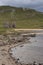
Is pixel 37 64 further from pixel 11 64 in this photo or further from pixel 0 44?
pixel 0 44

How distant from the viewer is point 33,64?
32.9 metres

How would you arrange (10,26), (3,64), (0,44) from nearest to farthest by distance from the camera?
(3,64) → (0,44) → (10,26)

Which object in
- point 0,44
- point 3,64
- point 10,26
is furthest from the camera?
point 10,26

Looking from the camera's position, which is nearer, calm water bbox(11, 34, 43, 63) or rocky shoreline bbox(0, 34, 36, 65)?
rocky shoreline bbox(0, 34, 36, 65)

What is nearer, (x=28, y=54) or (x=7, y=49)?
(x=28, y=54)

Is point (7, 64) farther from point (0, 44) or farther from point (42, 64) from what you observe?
point (0, 44)

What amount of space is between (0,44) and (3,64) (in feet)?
88.3

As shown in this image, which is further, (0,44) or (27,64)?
(0,44)

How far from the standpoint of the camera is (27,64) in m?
Result: 33.3

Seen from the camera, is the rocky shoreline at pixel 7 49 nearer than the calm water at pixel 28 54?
Yes

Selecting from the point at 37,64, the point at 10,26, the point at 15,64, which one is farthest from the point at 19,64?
the point at 10,26

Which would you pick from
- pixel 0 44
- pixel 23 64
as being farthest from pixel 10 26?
pixel 23 64

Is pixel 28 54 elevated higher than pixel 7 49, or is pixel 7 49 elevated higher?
pixel 28 54

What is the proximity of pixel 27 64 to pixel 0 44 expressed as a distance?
26.5 metres
